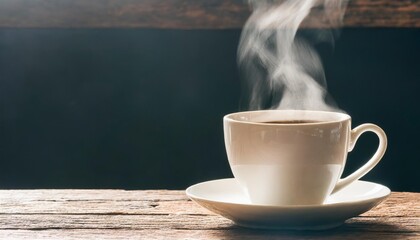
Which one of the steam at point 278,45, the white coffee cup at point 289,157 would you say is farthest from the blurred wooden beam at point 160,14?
the white coffee cup at point 289,157

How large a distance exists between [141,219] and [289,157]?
0.54 ft

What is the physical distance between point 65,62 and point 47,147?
213mm

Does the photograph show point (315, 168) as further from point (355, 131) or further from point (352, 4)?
point (352, 4)

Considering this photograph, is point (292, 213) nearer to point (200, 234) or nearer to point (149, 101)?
point (200, 234)

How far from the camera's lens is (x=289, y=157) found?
0.76 m

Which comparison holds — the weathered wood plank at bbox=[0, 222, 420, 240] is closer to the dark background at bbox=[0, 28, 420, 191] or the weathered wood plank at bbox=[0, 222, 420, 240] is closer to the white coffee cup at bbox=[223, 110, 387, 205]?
the white coffee cup at bbox=[223, 110, 387, 205]

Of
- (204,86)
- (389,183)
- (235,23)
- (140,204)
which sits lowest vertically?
(389,183)

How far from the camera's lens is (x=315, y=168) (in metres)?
0.76

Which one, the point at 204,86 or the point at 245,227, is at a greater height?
the point at 204,86

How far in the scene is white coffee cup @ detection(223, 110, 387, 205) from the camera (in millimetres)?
752

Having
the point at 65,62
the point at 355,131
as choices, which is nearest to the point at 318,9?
the point at 65,62

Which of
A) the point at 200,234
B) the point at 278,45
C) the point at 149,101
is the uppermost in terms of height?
the point at 278,45

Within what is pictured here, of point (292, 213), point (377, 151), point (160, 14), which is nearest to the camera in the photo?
point (292, 213)

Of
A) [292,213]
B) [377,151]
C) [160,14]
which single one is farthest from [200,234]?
[160,14]
